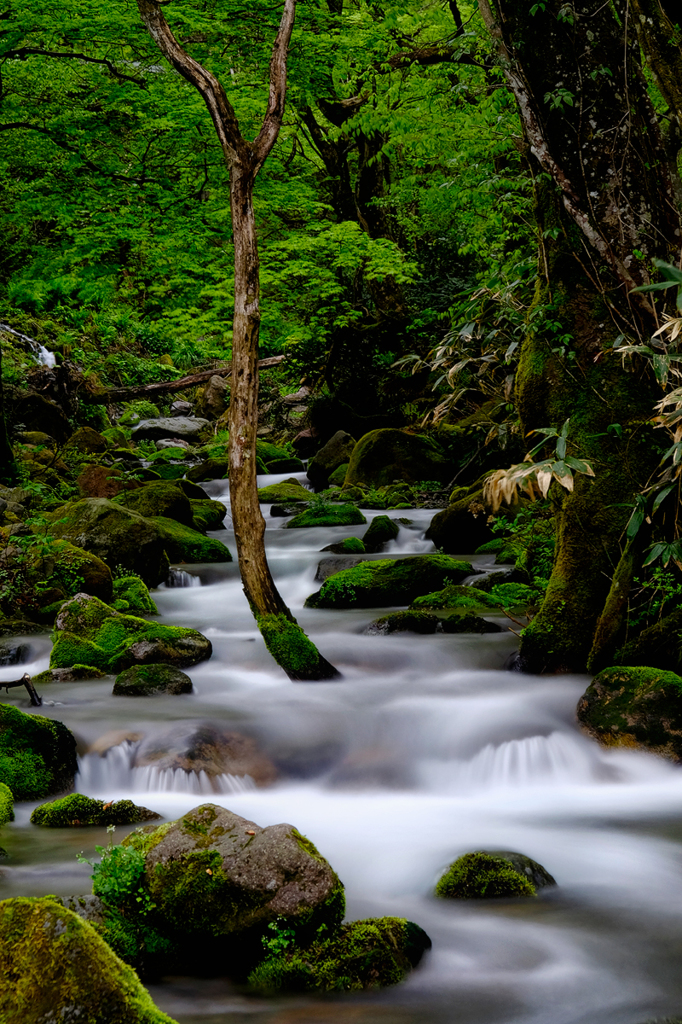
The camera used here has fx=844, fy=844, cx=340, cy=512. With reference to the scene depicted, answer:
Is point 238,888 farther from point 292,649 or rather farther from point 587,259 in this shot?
point 587,259

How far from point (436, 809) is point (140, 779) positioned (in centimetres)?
203

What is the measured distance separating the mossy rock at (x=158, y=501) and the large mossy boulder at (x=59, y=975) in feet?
36.9

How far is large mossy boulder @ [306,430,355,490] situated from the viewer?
63.6 ft

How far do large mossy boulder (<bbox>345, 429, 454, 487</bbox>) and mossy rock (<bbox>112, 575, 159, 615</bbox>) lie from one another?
787 cm

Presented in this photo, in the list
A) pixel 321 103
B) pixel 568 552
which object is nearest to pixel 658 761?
pixel 568 552

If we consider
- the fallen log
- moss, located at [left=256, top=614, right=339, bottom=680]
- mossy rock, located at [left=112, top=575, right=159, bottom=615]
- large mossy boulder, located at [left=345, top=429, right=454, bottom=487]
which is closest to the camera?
moss, located at [left=256, top=614, right=339, bottom=680]

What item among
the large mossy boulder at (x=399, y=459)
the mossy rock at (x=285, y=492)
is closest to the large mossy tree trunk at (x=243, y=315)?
the mossy rock at (x=285, y=492)

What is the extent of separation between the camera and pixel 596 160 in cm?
645

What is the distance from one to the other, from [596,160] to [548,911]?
5276mm

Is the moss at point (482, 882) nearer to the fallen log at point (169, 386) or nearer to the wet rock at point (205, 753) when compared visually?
the wet rock at point (205, 753)

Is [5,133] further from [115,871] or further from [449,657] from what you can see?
[115,871]

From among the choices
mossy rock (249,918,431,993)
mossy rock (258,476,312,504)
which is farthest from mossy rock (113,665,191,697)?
mossy rock (258,476,312,504)

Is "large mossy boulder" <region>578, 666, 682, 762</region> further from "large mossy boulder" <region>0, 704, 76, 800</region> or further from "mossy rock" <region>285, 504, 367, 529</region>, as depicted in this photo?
"mossy rock" <region>285, 504, 367, 529</region>

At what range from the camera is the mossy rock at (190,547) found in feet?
42.6
